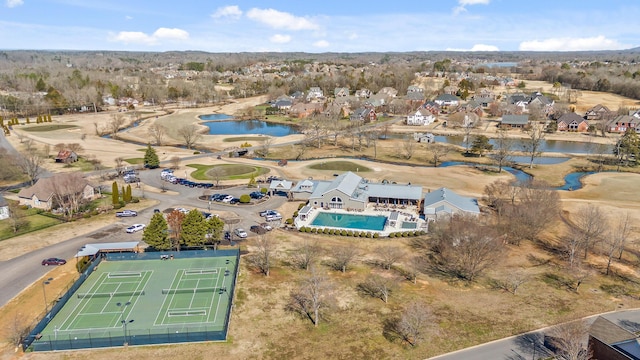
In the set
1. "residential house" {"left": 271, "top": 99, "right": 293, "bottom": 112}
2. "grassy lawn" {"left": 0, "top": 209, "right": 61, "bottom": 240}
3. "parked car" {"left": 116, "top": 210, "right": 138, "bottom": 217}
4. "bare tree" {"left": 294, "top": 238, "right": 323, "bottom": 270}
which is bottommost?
"bare tree" {"left": 294, "top": 238, "right": 323, "bottom": 270}

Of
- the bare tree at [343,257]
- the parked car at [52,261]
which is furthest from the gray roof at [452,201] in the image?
the parked car at [52,261]

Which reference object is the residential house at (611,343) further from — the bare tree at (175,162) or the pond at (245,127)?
the pond at (245,127)

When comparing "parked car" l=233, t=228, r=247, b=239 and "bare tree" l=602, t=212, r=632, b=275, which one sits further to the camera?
"parked car" l=233, t=228, r=247, b=239

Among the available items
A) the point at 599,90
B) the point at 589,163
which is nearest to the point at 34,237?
the point at 589,163

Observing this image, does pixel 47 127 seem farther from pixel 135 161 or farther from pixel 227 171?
pixel 227 171

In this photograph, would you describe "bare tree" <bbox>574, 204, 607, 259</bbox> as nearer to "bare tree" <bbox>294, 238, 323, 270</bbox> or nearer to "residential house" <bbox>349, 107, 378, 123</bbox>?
"bare tree" <bbox>294, 238, 323, 270</bbox>

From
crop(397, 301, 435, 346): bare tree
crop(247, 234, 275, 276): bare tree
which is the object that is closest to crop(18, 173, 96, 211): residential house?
crop(247, 234, 275, 276): bare tree
